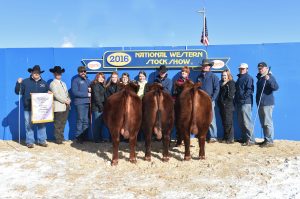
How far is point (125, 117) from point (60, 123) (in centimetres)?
254

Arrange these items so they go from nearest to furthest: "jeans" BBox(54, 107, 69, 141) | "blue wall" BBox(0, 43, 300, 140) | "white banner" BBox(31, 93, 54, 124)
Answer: "white banner" BBox(31, 93, 54, 124), "jeans" BBox(54, 107, 69, 141), "blue wall" BBox(0, 43, 300, 140)

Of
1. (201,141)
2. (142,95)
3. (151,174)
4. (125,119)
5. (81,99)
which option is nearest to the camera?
(151,174)

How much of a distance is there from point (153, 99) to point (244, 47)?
12.1 ft

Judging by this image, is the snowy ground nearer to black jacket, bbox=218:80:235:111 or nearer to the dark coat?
black jacket, bbox=218:80:235:111

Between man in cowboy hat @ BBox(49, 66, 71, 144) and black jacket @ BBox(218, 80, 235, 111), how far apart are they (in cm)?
380

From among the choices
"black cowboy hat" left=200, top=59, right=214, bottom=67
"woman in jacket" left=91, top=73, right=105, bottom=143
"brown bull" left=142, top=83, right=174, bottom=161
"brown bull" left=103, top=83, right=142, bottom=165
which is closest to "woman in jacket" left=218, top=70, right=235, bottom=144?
"black cowboy hat" left=200, top=59, right=214, bottom=67

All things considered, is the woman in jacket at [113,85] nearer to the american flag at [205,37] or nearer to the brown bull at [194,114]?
the brown bull at [194,114]

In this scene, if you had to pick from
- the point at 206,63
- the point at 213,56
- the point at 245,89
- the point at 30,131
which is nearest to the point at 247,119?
the point at 245,89

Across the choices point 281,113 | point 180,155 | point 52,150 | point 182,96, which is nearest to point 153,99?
point 182,96

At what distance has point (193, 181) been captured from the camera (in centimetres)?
554

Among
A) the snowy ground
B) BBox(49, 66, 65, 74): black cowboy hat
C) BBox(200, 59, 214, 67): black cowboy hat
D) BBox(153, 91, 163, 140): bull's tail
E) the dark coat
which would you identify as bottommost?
the snowy ground

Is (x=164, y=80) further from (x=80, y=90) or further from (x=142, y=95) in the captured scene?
(x=80, y=90)

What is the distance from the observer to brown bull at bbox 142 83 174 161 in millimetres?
6556

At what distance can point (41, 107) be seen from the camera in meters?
7.88
